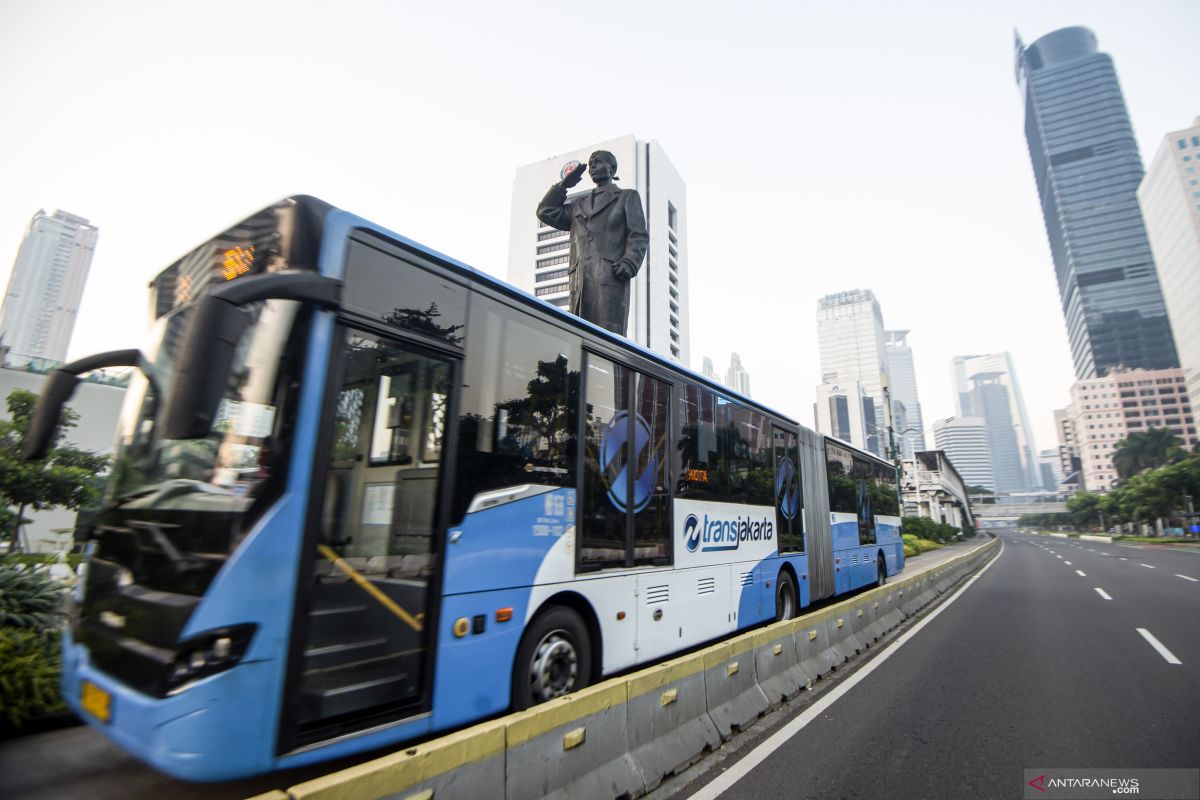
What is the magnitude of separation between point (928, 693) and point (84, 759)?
25.4 feet

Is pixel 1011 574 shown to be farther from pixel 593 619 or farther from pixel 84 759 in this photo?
pixel 84 759

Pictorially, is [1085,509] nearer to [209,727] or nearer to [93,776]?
[209,727]

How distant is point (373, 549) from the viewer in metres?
3.54

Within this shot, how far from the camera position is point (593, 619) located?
201 inches

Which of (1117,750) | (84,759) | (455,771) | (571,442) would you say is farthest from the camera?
(571,442)

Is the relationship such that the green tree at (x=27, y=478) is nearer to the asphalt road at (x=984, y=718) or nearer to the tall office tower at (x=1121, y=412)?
the asphalt road at (x=984, y=718)

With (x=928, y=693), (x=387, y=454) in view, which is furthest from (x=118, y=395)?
(x=928, y=693)

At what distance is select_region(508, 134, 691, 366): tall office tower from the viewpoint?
87125 millimetres

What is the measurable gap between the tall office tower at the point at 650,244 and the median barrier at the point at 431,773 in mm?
81353

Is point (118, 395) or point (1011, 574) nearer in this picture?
point (1011, 574)

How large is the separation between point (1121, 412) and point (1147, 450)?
6526cm

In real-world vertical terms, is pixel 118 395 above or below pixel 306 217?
above

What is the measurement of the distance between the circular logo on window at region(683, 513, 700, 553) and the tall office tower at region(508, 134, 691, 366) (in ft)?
253

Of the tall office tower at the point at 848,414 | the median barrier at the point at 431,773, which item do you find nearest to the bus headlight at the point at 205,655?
the median barrier at the point at 431,773
